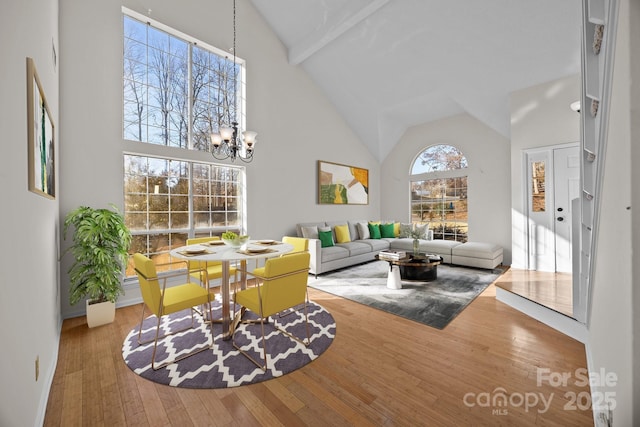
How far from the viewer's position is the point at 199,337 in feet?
8.03

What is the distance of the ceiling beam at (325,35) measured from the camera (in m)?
3.89

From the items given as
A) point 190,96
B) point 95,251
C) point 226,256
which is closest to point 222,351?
point 226,256

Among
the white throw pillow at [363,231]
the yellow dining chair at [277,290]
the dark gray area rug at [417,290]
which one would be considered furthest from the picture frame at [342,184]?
the yellow dining chair at [277,290]

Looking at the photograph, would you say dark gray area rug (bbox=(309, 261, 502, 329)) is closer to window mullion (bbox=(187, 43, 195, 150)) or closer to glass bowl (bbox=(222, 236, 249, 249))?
glass bowl (bbox=(222, 236, 249, 249))

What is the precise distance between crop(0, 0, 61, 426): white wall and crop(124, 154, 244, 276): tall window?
1789 mm

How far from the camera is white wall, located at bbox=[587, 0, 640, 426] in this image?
0.80 m

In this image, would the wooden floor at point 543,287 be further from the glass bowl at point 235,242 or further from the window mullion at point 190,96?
the window mullion at point 190,96

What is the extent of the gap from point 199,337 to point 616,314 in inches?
109

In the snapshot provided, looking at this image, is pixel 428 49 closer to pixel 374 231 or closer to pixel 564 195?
pixel 564 195

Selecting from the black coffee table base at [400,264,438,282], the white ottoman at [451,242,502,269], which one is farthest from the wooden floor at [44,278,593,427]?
the white ottoman at [451,242,502,269]

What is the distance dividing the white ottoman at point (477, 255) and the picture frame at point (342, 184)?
8.25ft

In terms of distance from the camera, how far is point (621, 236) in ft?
2.99

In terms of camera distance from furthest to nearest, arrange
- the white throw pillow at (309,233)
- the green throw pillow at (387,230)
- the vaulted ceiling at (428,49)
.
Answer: the green throw pillow at (387,230) < the white throw pillow at (309,233) < the vaulted ceiling at (428,49)

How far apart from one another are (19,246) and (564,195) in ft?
19.6
